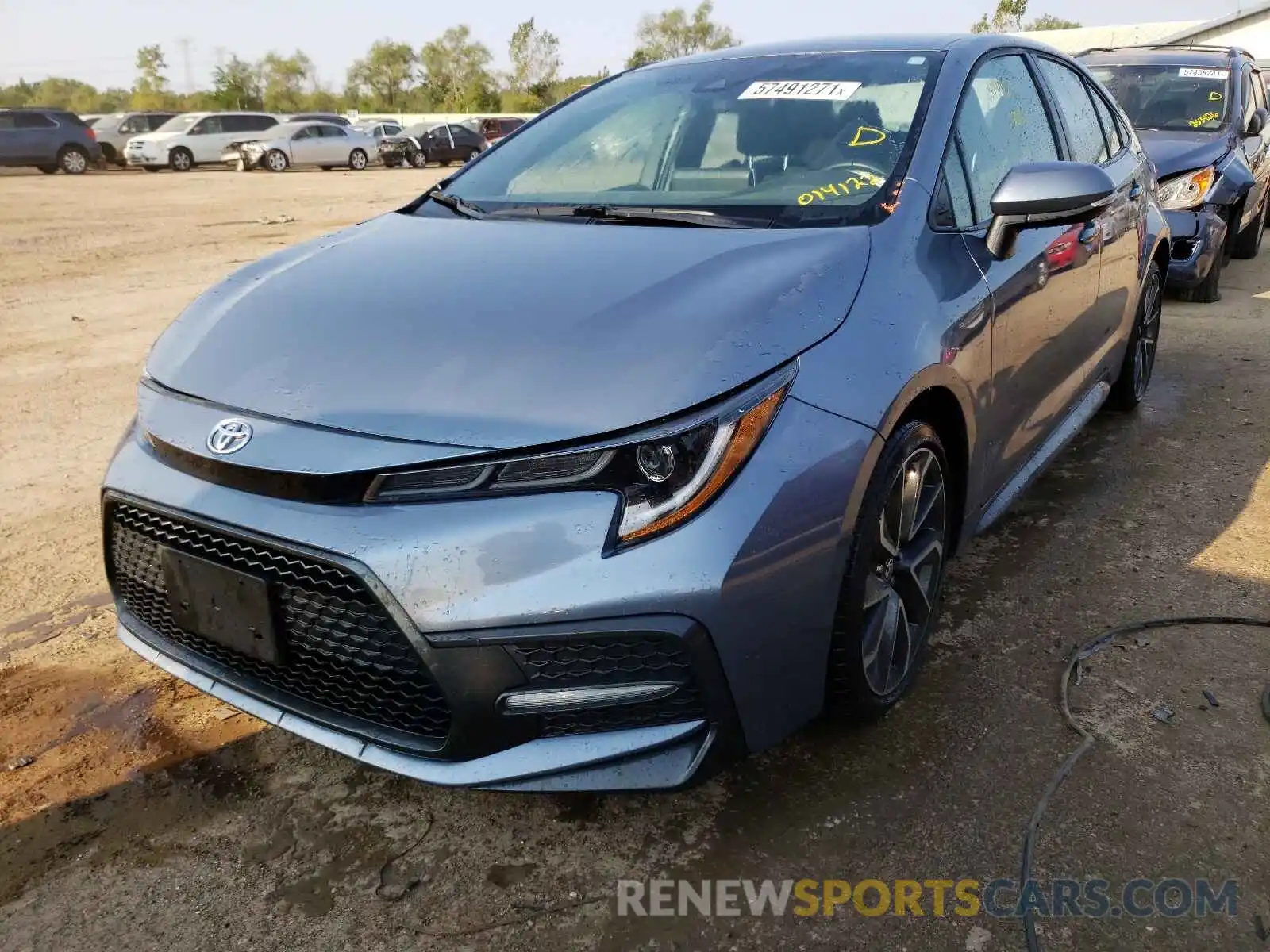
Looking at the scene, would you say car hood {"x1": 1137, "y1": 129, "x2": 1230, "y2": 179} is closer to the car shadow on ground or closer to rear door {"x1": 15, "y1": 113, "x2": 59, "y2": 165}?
the car shadow on ground

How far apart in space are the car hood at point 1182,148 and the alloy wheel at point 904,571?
17.2 ft

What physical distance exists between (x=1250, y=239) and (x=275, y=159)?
22.9 metres

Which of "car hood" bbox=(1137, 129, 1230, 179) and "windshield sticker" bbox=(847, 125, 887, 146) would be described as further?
"car hood" bbox=(1137, 129, 1230, 179)

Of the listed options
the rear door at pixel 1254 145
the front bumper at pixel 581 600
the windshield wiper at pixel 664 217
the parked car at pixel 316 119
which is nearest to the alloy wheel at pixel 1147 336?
the windshield wiper at pixel 664 217

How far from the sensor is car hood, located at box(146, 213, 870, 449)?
183 cm

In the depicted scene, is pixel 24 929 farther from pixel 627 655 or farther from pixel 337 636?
pixel 627 655

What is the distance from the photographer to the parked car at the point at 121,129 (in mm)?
26766

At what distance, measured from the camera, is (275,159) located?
25578mm

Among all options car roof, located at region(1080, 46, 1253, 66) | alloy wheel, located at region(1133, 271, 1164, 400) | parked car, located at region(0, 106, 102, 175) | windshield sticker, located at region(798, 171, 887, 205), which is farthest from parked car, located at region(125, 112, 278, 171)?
windshield sticker, located at region(798, 171, 887, 205)

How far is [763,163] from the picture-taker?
2.78m

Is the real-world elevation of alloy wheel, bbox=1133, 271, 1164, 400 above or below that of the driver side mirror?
below

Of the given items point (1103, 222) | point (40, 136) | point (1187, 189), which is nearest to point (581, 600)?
point (1103, 222)

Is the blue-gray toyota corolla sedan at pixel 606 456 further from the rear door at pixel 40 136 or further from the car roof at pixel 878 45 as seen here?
the rear door at pixel 40 136

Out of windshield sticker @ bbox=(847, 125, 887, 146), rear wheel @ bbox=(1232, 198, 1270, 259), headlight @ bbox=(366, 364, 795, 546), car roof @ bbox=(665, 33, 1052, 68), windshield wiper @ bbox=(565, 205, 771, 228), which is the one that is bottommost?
rear wheel @ bbox=(1232, 198, 1270, 259)
